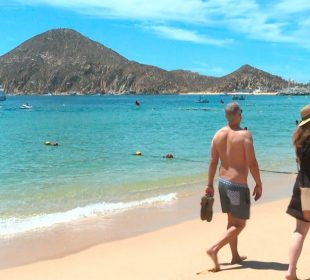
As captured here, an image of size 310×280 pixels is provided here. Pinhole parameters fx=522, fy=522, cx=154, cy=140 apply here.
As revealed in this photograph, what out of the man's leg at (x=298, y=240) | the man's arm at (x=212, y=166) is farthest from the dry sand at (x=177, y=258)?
the man's arm at (x=212, y=166)

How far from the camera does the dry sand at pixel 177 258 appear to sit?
5.55 metres

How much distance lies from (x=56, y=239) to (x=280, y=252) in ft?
11.6

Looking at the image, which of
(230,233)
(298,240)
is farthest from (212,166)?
(298,240)

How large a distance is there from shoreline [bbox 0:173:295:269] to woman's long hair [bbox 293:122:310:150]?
3.81 metres

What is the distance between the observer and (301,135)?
4613 mm

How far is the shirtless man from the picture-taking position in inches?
210

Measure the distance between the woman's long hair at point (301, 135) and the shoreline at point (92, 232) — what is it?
→ 3.81 meters

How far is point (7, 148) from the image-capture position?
1011 inches

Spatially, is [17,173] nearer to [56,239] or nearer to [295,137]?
[56,239]

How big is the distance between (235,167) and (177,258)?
1602mm

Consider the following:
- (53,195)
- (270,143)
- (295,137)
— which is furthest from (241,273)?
(270,143)

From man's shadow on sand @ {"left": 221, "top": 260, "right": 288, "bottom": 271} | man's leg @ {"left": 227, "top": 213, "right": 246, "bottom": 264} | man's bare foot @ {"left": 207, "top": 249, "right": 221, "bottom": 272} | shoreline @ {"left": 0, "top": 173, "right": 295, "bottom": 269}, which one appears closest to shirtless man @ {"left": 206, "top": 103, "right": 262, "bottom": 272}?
man's bare foot @ {"left": 207, "top": 249, "right": 221, "bottom": 272}

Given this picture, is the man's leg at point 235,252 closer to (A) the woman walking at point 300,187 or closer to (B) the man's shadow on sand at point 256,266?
(B) the man's shadow on sand at point 256,266

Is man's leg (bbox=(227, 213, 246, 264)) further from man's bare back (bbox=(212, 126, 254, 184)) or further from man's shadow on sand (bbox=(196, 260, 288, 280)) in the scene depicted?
man's bare back (bbox=(212, 126, 254, 184))
